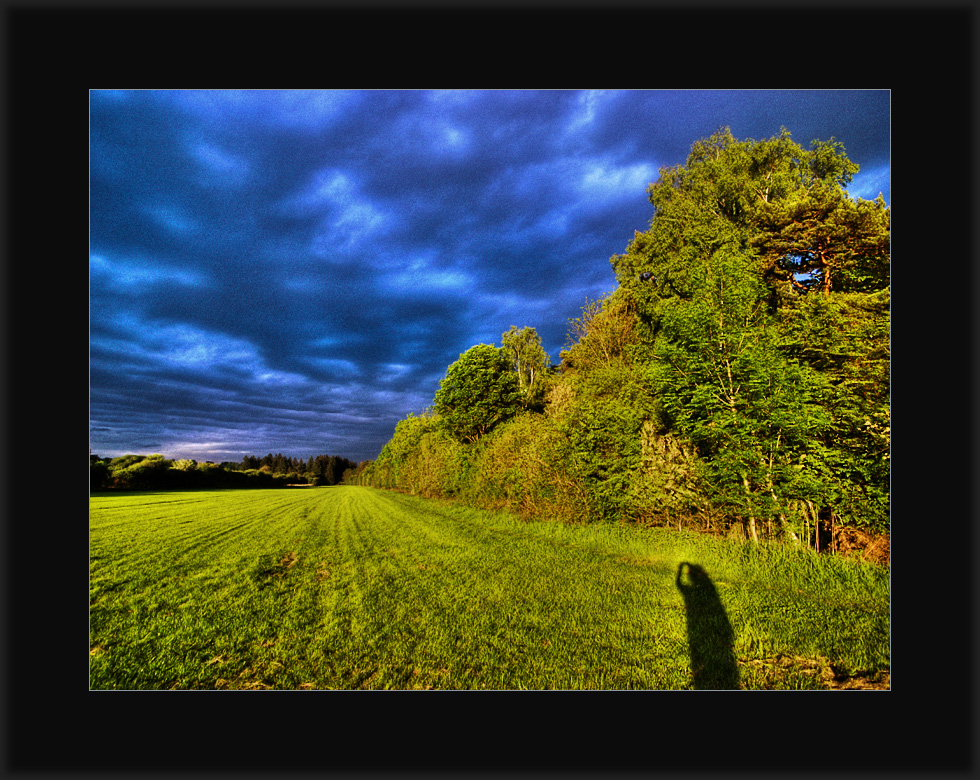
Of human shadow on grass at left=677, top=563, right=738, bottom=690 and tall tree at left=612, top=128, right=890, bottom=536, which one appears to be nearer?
human shadow on grass at left=677, top=563, right=738, bottom=690

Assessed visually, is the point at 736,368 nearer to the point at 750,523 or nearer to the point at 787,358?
the point at 787,358

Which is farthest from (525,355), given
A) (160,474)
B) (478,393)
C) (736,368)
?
(160,474)

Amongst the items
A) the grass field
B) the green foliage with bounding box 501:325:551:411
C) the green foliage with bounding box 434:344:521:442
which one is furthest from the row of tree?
the green foliage with bounding box 501:325:551:411

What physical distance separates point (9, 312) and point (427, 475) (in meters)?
24.7

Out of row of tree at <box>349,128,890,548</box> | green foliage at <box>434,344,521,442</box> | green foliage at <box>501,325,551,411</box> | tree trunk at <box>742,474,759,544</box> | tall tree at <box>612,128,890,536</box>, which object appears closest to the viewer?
tall tree at <box>612,128,890,536</box>

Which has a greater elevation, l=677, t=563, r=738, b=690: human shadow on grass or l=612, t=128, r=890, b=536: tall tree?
l=612, t=128, r=890, b=536: tall tree

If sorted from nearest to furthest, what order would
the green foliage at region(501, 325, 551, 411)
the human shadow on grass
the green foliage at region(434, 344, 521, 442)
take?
the human shadow on grass → the green foliage at region(434, 344, 521, 442) → the green foliage at region(501, 325, 551, 411)

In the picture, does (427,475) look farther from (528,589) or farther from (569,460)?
(528,589)

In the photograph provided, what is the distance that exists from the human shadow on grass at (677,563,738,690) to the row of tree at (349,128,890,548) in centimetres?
314

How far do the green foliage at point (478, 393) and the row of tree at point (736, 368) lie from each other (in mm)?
7871

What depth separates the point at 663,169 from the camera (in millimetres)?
12148

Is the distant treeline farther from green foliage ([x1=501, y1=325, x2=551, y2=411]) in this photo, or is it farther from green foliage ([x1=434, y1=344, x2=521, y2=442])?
green foliage ([x1=501, y1=325, x2=551, y2=411])

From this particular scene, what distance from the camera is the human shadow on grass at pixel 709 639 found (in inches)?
122

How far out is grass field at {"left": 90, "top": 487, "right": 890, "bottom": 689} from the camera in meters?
3.13
